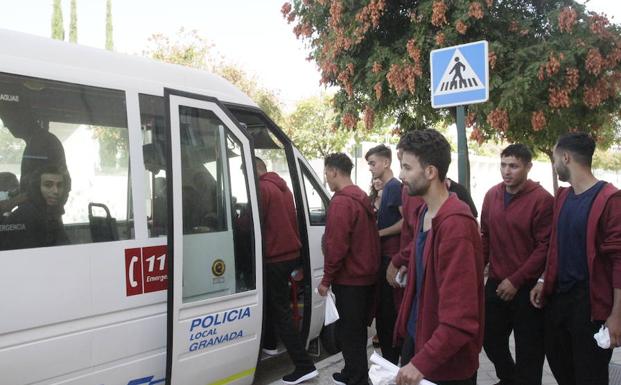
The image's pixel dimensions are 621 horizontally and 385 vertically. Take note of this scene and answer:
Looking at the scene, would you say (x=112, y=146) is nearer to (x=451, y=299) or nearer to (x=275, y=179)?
(x=275, y=179)

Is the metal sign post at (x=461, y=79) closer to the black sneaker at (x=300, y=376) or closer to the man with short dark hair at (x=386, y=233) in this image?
the man with short dark hair at (x=386, y=233)

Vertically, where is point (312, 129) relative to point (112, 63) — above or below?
above

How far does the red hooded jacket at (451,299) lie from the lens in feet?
6.89

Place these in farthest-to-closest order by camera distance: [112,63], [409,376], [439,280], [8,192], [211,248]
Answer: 1. [211,248]
2. [112,63]
3. [8,192]
4. [439,280]
5. [409,376]

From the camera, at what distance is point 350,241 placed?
413cm

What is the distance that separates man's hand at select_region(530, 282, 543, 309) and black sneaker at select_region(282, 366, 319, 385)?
1.80m

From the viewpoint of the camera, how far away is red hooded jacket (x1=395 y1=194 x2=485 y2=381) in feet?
6.89

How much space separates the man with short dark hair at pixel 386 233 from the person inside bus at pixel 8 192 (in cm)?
261

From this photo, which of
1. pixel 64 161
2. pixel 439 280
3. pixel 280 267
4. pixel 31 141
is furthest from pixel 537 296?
pixel 31 141

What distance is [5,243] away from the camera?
2711mm

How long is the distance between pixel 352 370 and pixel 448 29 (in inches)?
200

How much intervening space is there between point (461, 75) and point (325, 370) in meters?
2.69

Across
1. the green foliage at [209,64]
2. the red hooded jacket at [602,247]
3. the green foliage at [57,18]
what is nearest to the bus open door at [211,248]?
the red hooded jacket at [602,247]

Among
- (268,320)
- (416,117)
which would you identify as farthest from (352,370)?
(416,117)
